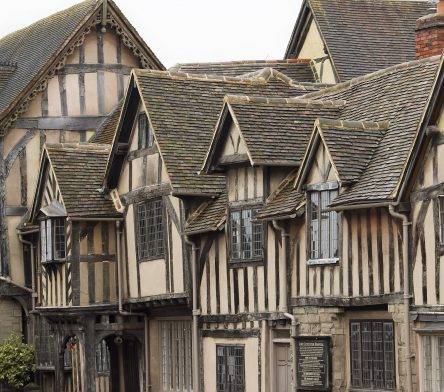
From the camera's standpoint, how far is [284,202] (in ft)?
91.9

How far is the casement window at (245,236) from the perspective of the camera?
94.9 feet

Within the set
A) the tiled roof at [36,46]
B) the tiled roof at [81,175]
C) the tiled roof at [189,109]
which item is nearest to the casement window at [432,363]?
the tiled roof at [189,109]

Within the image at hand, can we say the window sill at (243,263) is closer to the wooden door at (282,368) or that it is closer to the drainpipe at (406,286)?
the wooden door at (282,368)

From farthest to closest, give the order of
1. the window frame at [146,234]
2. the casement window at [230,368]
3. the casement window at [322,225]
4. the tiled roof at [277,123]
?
1. the window frame at [146,234]
2. the casement window at [230,368]
3. the tiled roof at [277,123]
4. the casement window at [322,225]

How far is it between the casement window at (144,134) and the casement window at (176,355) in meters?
4.00

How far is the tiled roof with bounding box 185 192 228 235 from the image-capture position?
29984 mm

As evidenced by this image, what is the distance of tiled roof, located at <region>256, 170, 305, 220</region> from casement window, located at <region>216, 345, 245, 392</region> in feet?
10.6

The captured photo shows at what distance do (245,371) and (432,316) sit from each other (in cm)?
663

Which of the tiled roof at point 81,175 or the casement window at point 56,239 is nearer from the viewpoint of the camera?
the tiled roof at point 81,175

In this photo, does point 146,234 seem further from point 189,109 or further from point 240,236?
point 240,236

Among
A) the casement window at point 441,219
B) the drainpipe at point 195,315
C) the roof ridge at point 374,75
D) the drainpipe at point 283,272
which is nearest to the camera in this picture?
the casement window at point 441,219

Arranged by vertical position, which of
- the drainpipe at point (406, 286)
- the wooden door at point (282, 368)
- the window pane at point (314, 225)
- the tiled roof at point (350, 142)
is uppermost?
the tiled roof at point (350, 142)

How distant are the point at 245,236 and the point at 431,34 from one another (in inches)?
218

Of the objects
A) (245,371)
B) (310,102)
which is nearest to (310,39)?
(310,102)
